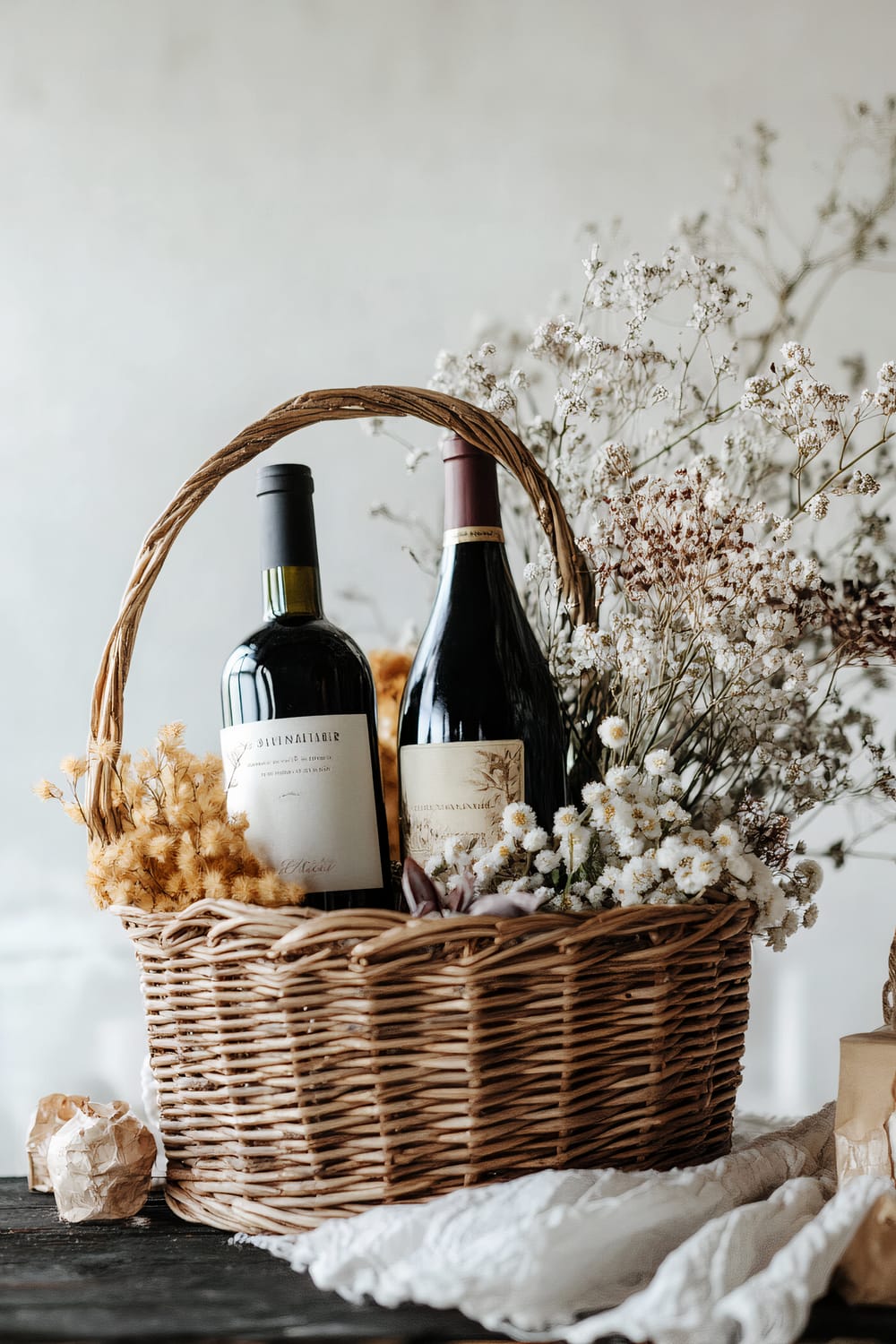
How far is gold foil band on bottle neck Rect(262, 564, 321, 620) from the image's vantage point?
82cm

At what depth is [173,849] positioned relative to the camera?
711mm

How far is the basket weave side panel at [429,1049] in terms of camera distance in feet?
1.97

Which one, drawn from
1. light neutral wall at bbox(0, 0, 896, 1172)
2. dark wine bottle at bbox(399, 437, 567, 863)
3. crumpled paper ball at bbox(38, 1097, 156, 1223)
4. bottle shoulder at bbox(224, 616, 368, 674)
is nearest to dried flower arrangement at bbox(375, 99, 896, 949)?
dark wine bottle at bbox(399, 437, 567, 863)

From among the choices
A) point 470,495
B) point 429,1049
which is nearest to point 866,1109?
point 429,1049

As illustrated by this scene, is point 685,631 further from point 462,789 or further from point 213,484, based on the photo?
point 213,484

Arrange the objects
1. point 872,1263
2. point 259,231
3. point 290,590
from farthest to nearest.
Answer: point 259,231 < point 290,590 < point 872,1263

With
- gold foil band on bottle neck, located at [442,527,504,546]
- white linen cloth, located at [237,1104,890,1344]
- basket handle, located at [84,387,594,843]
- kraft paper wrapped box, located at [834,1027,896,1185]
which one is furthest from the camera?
gold foil band on bottle neck, located at [442,527,504,546]

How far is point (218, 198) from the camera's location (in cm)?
143

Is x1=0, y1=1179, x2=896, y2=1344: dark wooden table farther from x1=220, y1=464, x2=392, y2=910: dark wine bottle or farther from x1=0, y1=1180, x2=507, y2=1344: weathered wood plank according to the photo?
x1=220, y1=464, x2=392, y2=910: dark wine bottle

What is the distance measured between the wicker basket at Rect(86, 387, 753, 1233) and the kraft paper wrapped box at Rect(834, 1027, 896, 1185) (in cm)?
9

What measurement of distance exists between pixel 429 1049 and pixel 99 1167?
0.94ft

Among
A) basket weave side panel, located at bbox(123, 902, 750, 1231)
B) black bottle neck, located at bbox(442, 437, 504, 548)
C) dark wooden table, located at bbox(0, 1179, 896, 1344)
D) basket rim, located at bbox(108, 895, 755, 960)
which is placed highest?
black bottle neck, located at bbox(442, 437, 504, 548)

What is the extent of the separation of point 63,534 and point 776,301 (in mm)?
966

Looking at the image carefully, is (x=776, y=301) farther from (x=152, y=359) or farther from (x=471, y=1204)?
(x=471, y=1204)
